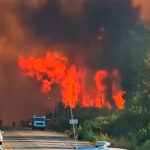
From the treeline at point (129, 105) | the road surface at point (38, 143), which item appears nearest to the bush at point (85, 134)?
the treeline at point (129, 105)

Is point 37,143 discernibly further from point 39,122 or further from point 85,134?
point 39,122

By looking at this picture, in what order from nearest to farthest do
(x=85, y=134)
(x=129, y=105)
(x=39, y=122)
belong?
(x=85, y=134) < (x=129, y=105) < (x=39, y=122)

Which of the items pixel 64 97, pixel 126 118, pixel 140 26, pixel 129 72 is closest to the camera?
pixel 126 118

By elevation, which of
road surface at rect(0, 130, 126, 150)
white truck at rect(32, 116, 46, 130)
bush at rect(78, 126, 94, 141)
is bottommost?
road surface at rect(0, 130, 126, 150)

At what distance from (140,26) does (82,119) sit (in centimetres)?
1830

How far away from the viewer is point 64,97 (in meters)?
82.9

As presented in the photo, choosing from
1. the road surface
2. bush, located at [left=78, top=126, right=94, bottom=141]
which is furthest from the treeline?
the road surface

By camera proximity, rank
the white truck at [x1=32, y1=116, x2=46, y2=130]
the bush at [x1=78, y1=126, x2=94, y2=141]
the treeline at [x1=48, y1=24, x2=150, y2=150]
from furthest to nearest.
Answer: the white truck at [x1=32, y1=116, x2=46, y2=130] < the treeline at [x1=48, y1=24, x2=150, y2=150] < the bush at [x1=78, y1=126, x2=94, y2=141]

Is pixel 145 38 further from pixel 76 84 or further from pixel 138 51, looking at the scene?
pixel 76 84

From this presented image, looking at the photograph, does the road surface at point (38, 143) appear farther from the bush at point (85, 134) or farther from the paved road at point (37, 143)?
the bush at point (85, 134)

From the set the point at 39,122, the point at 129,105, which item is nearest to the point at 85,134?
the point at 129,105

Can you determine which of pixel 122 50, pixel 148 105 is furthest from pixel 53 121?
pixel 148 105

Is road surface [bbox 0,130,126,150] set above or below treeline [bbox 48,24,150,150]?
below

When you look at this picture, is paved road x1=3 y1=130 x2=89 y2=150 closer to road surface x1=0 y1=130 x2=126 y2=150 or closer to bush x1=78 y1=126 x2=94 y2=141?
road surface x1=0 y1=130 x2=126 y2=150
